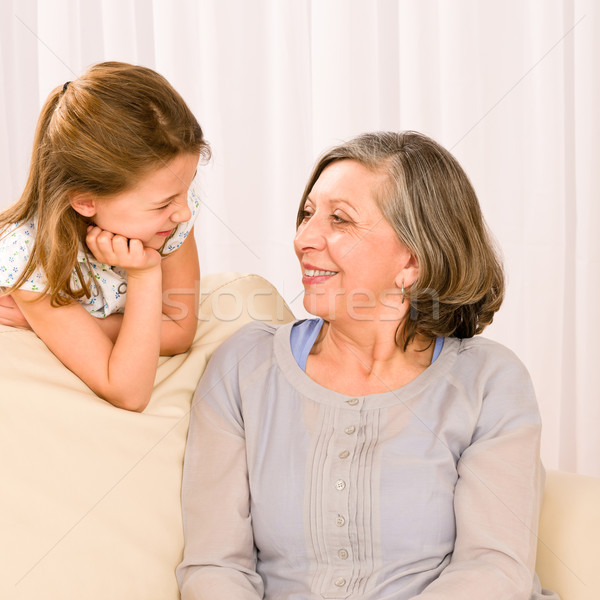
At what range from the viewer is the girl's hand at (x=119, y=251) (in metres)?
1.39

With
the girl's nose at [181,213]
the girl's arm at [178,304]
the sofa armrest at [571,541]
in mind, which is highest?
the girl's nose at [181,213]

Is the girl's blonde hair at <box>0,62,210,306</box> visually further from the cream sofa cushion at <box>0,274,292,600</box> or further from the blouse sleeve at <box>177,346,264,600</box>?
the blouse sleeve at <box>177,346,264,600</box>

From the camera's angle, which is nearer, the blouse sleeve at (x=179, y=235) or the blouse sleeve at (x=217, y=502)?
the blouse sleeve at (x=217, y=502)

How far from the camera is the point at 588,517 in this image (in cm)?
137

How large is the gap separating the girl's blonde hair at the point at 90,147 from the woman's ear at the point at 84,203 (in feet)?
0.04

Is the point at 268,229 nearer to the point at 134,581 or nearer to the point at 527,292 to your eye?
the point at 527,292

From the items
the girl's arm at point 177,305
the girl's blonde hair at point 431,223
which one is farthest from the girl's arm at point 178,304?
the girl's blonde hair at point 431,223

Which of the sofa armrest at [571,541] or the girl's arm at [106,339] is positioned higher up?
the girl's arm at [106,339]

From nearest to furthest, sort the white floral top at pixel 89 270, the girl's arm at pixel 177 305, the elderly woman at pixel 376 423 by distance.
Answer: the elderly woman at pixel 376 423 → the white floral top at pixel 89 270 → the girl's arm at pixel 177 305

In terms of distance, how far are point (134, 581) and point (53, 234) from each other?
617mm

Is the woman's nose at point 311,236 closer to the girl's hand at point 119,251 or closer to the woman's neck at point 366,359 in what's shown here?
the woman's neck at point 366,359

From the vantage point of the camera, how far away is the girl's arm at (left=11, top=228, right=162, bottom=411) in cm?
137

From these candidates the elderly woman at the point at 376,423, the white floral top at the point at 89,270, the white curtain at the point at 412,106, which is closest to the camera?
the elderly woman at the point at 376,423

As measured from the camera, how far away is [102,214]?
1.41 meters
